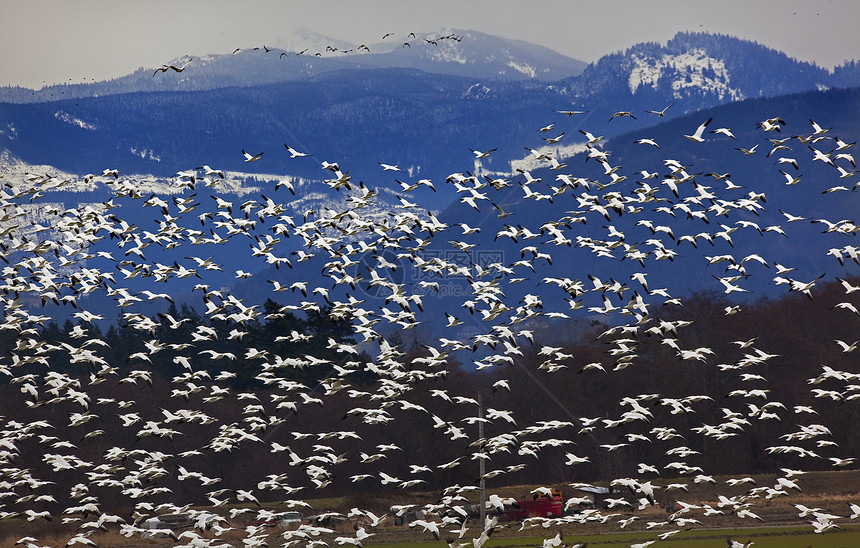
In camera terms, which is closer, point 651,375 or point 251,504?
point 251,504

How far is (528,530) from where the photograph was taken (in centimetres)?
5838

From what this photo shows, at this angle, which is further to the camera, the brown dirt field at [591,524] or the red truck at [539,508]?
the red truck at [539,508]

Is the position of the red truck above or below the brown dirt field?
above

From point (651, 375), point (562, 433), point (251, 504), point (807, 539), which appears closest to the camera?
point (807, 539)

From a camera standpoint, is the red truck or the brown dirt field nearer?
the brown dirt field

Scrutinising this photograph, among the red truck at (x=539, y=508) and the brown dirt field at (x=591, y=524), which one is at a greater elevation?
the red truck at (x=539, y=508)

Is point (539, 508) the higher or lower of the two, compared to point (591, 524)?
higher

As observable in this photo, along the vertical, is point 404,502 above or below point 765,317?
below

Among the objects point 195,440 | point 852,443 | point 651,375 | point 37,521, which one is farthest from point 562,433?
point 37,521

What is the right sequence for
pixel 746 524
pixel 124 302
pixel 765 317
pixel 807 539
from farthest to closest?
1. pixel 765 317
2. pixel 746 524
3. pixel 124 302
4. pixel 807 539

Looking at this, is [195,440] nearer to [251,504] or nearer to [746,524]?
[251,504]

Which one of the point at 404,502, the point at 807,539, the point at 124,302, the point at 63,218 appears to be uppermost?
the point at 63,218

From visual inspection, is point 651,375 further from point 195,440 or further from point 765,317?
point 195,440

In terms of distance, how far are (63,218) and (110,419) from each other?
75.8 ft
